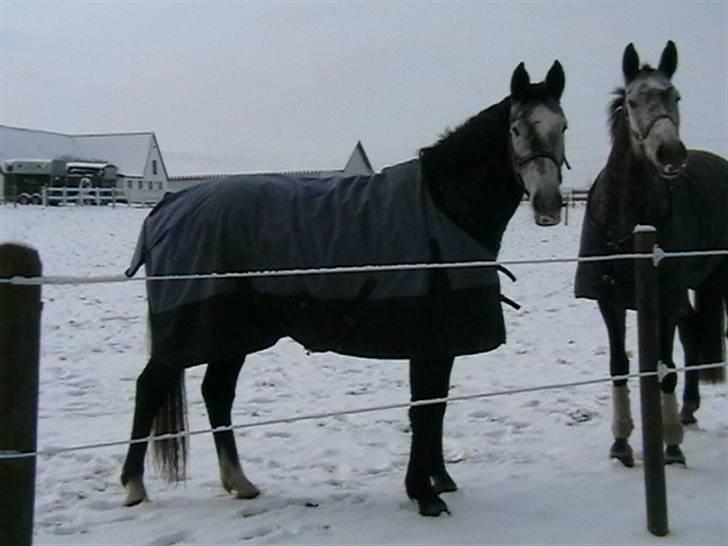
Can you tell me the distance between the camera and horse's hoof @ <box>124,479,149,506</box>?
11.5 ft

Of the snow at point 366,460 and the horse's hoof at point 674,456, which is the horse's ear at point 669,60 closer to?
the snow at point 366,460

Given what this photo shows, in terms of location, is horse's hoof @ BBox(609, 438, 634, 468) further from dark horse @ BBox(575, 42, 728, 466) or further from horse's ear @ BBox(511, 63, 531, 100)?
horse's ear @ BBox(511, 63, 531, 100)

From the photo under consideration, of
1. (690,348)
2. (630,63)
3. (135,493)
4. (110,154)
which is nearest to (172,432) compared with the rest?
(135,493)

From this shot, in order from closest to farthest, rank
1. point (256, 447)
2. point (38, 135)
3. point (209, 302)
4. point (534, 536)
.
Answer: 1. point (534, 536)
2. point (209, 302)
3. point (256, 447)
4. point (38, 135)

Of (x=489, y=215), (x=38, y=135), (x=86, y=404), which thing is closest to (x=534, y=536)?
(x=489, y=215)

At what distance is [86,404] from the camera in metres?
5.09

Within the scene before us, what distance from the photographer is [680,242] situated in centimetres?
429

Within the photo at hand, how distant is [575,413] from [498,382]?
86 centimetres

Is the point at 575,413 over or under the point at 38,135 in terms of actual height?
under

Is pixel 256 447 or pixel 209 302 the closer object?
pixel 209 302

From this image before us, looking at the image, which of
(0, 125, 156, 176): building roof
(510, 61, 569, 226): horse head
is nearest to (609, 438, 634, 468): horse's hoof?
(510, 61, 569, 226): horse head

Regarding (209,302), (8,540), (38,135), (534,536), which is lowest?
(534,536)

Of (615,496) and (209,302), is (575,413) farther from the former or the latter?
(209,302)

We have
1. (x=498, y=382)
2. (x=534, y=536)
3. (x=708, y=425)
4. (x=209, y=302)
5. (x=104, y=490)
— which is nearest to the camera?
(x=534, y=536)
